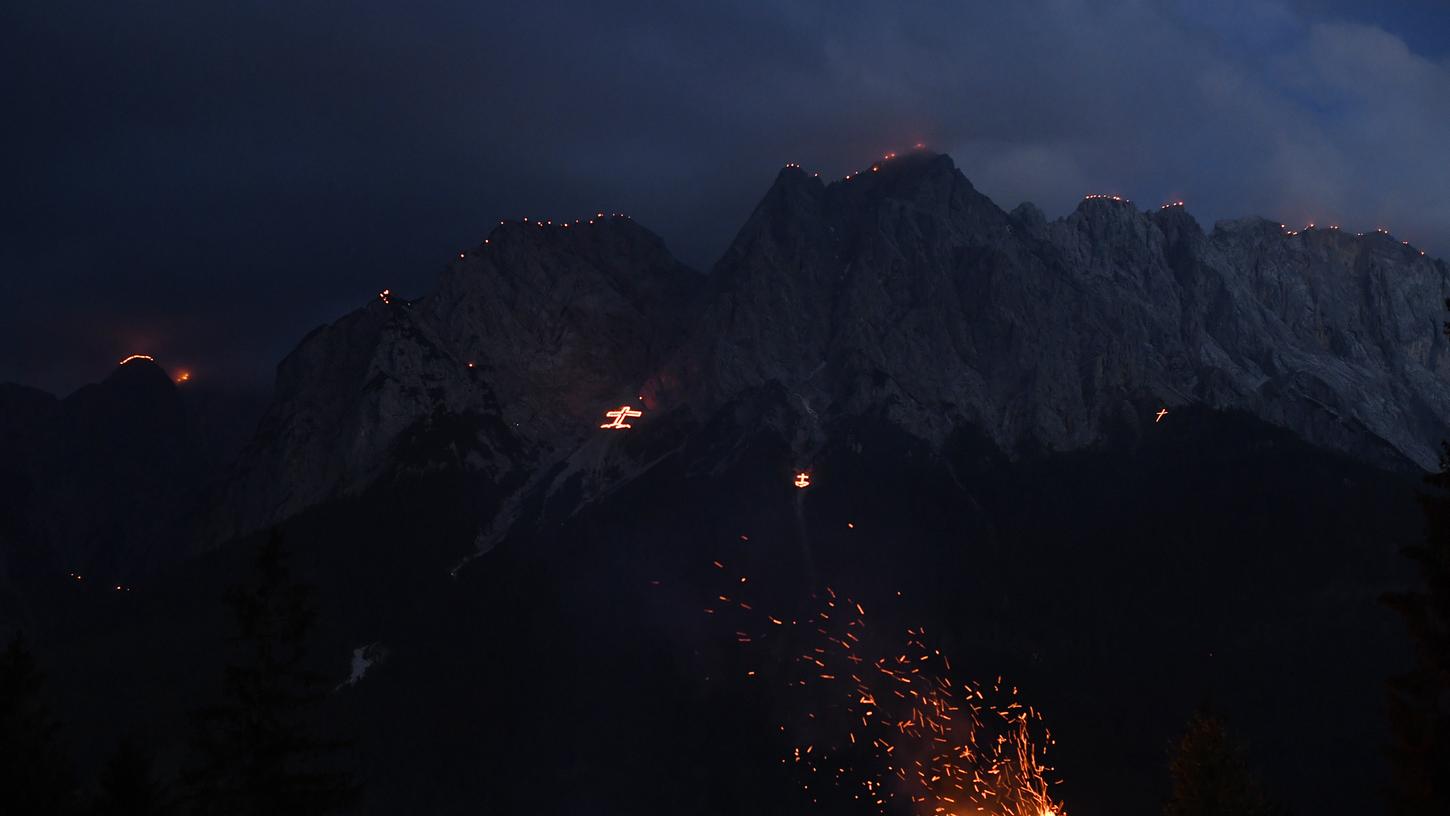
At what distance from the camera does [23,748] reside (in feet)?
151

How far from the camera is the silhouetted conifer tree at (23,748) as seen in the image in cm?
4472

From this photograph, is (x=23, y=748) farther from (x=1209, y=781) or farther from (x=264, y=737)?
(x=1209, y=781)

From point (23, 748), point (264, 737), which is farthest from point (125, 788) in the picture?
point (23, 748)

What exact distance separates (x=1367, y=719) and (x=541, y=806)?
381ft

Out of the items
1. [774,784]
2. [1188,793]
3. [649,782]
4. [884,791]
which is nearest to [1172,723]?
[884,791]

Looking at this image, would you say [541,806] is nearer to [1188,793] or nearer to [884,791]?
[884,791]

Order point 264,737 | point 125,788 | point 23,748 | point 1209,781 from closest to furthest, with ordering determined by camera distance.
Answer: point 125,788 → point 264,737 → point 23,748 → point 1209,781

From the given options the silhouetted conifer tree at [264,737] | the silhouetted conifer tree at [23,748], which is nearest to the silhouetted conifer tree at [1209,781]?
the silhouetted conifer tree at [264,737]

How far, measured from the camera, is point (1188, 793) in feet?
201

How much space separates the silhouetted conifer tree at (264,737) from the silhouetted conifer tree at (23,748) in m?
5.54

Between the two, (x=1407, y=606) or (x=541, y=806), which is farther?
(x=541, y=806)

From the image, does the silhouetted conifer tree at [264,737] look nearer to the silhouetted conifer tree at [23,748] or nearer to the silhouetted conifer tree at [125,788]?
the silhouetted conifer tree at [125,788]

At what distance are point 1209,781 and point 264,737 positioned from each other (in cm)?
4009

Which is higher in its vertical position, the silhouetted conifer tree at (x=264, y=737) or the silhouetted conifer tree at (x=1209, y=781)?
the silhouetted conifer tree at (x=264, y=737)
